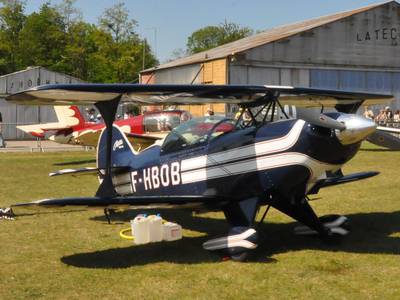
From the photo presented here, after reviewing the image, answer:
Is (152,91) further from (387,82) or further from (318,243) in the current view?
(387,82)

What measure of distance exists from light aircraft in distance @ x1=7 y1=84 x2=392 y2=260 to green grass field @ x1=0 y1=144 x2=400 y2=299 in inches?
18.4

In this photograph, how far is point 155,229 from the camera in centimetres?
714

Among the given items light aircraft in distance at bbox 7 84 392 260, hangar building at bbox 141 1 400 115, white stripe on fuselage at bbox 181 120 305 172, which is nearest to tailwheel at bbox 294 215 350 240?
light aircraft in distance at bbox 7 84 392 260

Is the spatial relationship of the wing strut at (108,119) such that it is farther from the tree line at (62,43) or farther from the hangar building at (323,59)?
the tree line at (62,43)

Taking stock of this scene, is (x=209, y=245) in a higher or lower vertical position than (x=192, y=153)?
lower

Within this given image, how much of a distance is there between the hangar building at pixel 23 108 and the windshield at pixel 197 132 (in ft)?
89.0

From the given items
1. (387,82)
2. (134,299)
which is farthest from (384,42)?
(134,299)

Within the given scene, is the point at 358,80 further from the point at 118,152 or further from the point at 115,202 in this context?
the point at 115,202

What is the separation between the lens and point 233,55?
1151 inches

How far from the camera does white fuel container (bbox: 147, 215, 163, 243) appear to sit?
7113mm

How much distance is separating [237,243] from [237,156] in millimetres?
1060

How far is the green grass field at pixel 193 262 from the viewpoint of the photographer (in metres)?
5.18

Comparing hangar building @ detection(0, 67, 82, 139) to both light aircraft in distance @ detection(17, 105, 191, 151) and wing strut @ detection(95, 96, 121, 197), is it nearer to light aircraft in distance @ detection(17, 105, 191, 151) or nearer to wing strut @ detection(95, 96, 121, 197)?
light aircraft in distance @ detection(17, 105, 191, 151)

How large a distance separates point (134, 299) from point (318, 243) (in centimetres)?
308
